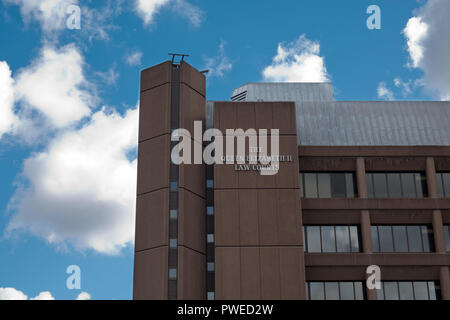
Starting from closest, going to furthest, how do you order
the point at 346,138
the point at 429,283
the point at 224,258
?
the point at 224,258 < the point at 429,283 < the point at 346,138

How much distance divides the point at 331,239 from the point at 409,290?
25.0ft

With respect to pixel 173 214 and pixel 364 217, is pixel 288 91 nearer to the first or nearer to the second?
pixel 364 217

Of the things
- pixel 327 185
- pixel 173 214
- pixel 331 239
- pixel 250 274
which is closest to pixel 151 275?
pixel 173 214

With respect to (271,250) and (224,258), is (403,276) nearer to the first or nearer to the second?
(271,250)

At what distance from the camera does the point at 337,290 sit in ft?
173

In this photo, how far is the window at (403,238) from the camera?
54.6 metres

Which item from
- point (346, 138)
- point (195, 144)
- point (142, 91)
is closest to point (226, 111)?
point (195, 144)

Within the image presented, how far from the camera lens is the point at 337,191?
5616 cm

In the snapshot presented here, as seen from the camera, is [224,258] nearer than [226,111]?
Yes

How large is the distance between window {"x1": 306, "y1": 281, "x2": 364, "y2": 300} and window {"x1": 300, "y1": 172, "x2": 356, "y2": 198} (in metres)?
7.69

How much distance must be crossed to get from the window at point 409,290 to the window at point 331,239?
3.98m

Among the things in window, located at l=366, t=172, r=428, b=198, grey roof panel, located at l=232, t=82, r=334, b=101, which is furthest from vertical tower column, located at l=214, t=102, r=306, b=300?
grey roof panel, located at l=232, t=82, r=334, b=101

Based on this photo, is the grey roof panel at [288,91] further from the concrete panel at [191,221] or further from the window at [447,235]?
the window at [447,235]

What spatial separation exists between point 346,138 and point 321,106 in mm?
4239
